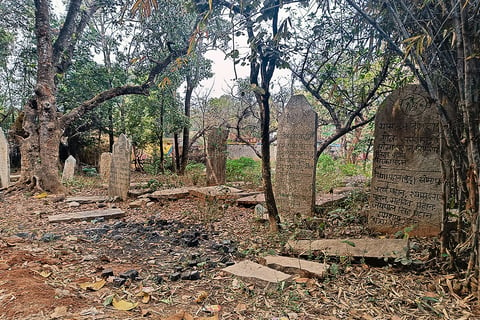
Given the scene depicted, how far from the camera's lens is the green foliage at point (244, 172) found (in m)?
8.67

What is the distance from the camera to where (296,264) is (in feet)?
7.88

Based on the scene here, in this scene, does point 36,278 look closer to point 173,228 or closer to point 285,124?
point 173,228

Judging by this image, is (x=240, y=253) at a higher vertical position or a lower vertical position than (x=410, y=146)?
lower

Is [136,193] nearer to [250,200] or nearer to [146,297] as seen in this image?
[250,200]

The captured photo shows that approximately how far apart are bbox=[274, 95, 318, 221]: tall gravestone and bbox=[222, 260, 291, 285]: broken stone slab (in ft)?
6.41

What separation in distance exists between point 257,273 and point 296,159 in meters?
2.59

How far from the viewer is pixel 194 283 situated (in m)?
2.30

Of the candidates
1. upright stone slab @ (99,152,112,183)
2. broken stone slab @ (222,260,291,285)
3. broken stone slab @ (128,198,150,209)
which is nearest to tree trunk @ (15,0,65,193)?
broken stone slab @ (128,198,150,209)

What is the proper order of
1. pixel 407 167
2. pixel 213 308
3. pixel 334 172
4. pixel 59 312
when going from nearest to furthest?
pixel 59 312 → pixel 213 308 → pixel 407 167 → pixel 334 172

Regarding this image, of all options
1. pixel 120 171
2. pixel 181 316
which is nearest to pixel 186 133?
pixel 120 171

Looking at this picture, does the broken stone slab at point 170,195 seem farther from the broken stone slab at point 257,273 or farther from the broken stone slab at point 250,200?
the broken stone slab at point 257,273

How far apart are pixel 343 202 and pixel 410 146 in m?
1.57

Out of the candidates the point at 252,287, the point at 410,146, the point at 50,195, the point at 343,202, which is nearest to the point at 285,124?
the point at 343,202

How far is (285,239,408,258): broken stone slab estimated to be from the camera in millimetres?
2514
